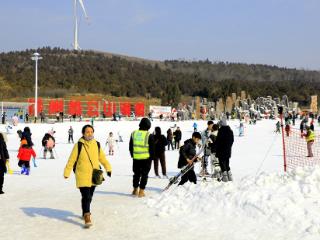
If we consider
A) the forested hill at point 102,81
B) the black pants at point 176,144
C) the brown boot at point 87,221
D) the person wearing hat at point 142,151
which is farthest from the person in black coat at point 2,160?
the forested hill at point 102,81

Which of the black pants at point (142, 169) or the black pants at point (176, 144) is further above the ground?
the black pants at point (142, 169)

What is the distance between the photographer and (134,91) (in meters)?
128

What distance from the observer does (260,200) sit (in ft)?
22.2

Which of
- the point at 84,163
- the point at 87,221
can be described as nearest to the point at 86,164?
the point at 84,163

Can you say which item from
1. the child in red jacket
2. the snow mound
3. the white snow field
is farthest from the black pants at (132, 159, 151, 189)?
the child in red jacket

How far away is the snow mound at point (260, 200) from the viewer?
246 inches

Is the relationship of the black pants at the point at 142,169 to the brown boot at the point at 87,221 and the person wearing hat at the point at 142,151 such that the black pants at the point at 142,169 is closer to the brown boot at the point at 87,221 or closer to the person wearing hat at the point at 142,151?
the person wearing hat at the point at 142,151

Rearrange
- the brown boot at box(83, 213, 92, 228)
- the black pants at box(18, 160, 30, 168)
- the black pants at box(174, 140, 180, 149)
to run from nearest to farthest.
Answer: the brown boot at box(83, 213, 92, 228), the black pants at box(18, 160, 30, 168), the black pants at box(174, 140, 180, 149)

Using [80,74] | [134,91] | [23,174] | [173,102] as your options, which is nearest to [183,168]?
[23,174]

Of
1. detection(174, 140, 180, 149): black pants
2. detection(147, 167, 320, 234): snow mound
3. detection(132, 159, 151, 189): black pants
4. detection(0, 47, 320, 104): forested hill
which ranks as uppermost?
detection(0, 47, 320, 104): forested hill

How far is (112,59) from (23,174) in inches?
6503

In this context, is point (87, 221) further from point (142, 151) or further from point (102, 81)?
point (102, 81)

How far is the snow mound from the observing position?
6.24m

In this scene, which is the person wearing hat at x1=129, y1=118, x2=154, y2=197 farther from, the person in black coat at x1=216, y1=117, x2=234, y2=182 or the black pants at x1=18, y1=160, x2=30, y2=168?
the black pants at x1=18, y1=160, x2=30, y2=168
